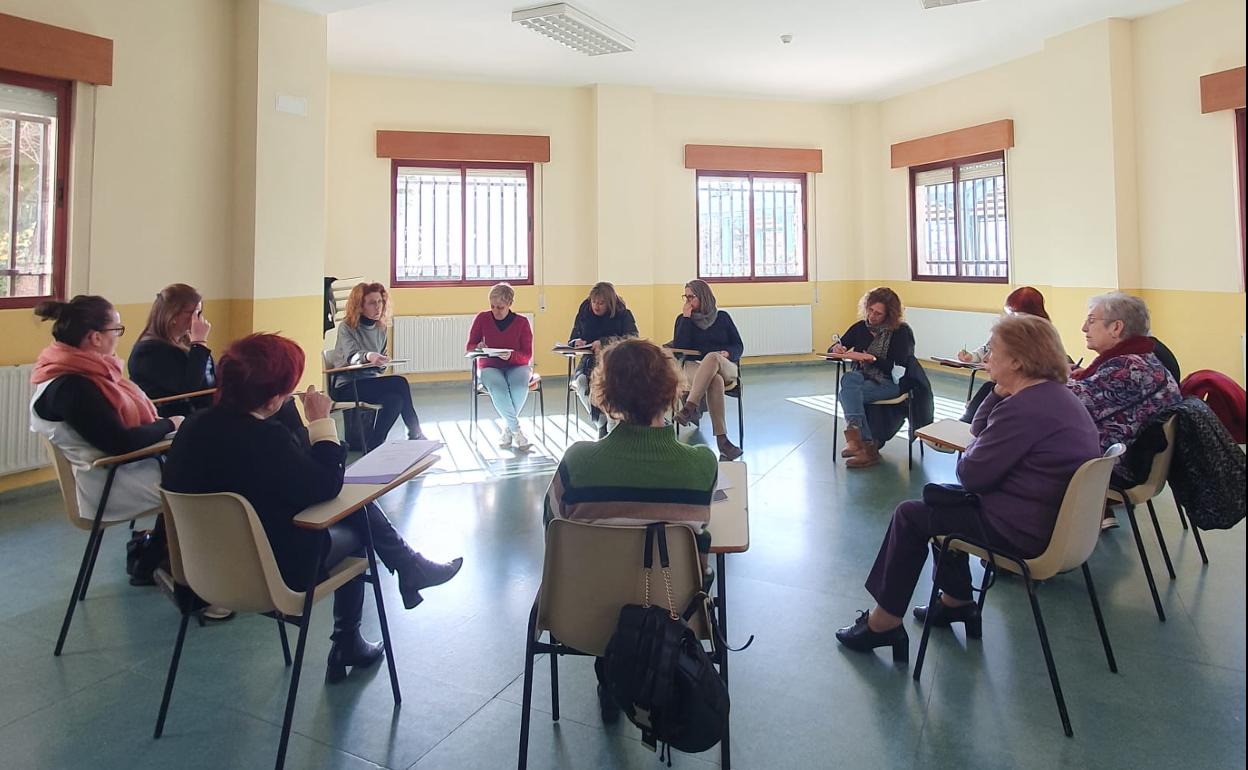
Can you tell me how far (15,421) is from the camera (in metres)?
4.18

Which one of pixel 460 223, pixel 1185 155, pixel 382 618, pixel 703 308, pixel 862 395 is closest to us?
pixel 382 618

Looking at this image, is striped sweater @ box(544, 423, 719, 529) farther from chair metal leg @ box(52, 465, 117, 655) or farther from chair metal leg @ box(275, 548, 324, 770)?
chair metal leg @ box(52, 465, 117, 655)

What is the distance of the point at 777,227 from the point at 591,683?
25.7 ft

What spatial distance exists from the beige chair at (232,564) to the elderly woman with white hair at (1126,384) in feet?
8.71

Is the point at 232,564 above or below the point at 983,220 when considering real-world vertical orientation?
below

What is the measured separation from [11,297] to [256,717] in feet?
11.2

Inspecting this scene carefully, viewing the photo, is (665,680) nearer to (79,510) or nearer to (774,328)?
(79,510)

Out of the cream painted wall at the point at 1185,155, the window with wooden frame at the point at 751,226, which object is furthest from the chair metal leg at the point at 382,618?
the window with wooden frame at the point at 751,226

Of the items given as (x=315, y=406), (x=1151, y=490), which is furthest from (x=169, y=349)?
(x=1151, y=490)

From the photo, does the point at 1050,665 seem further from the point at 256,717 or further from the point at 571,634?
the point at 256,717

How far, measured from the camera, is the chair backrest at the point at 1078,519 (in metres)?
2.12

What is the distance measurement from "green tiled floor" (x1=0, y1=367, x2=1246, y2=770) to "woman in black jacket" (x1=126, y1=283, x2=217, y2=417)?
79 centimetres

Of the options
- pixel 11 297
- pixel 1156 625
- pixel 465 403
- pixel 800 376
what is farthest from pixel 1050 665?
pixel 800 376

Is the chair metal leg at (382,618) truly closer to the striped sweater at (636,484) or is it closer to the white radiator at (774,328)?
the striped sweater at (636,484)
